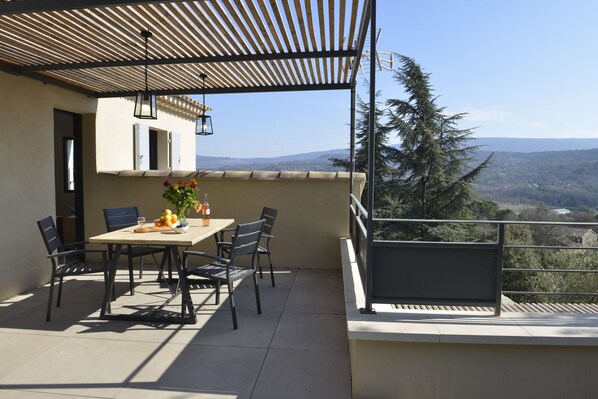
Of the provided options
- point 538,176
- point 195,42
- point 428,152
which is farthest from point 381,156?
point 195,42

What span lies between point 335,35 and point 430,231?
14976 mm

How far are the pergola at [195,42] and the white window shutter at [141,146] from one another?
58.4 inches

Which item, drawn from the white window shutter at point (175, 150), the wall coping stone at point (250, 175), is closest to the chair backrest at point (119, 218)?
the wall coping stone at point (250, 175)

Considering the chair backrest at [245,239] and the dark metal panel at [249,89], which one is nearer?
the chair backrest at [245,239]

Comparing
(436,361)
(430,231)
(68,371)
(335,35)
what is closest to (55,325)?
(68,371)

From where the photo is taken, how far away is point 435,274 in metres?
2.59

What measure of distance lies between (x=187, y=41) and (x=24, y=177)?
237cm

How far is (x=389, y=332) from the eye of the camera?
2285 mm

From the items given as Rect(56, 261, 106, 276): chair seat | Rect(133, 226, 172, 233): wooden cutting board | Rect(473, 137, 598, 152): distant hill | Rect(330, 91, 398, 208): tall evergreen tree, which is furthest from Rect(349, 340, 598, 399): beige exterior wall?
Rect(473, 137, 598, 152): distant hill

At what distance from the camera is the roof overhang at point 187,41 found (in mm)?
2951

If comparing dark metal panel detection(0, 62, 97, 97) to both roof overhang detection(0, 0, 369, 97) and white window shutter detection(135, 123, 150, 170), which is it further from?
white window shutter detection(135, 123, 150, 170)

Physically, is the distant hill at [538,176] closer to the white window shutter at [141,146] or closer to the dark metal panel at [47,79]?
the white window shutter at [141,146]

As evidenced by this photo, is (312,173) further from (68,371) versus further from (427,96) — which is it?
(427,96)

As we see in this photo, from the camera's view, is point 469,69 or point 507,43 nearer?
point 469,69
